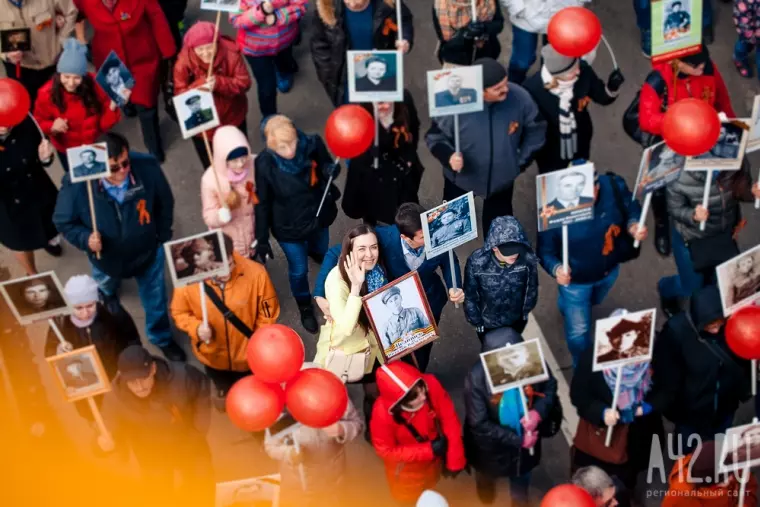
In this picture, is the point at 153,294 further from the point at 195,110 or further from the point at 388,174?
the point at 388,174

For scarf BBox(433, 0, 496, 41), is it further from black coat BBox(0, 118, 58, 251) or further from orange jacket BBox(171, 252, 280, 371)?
black coat BBox(0, 118, 58, 251)

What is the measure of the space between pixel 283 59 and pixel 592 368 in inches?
181

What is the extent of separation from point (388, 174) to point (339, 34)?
143cm

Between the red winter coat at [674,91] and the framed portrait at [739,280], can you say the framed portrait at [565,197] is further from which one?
the red winter coat at [674,91]

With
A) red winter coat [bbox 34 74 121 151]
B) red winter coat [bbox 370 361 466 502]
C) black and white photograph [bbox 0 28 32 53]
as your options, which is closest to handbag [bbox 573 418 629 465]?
red winter coat [bbox 370 361 466 502]

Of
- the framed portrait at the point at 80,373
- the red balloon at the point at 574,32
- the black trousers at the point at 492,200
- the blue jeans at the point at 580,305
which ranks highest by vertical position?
the red balloon at the point at 574,32

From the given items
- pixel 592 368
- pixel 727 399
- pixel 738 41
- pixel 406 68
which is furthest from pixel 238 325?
pixel 738 41

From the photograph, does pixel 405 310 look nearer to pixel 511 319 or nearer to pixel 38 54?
pixel 511 319

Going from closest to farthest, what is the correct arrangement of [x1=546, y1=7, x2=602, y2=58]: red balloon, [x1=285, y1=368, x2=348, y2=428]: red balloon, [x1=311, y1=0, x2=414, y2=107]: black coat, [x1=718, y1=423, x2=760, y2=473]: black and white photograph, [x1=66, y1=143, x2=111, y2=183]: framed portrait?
[x1=285, y1=368, x2=348, y2=428]: red balloon < [x1=718, y1=423, x2=760, y2=473]: black and white photograph < [x1=66, y1=143, x2=111, y2=183]: framed portrait < [x1=546, y1=7, x2=602, y2=58]: red balloon < [x1=311, y1=0, x2=414, y2=107]: black coat

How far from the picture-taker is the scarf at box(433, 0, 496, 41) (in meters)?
8.55

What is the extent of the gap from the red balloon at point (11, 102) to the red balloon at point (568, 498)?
4.38m

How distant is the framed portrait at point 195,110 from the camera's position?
297 inches

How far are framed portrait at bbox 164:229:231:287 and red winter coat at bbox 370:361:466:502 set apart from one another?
1224 mm

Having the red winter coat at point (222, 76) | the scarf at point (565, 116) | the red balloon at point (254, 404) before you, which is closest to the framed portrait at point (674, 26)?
the scarf at point (565, 116)
